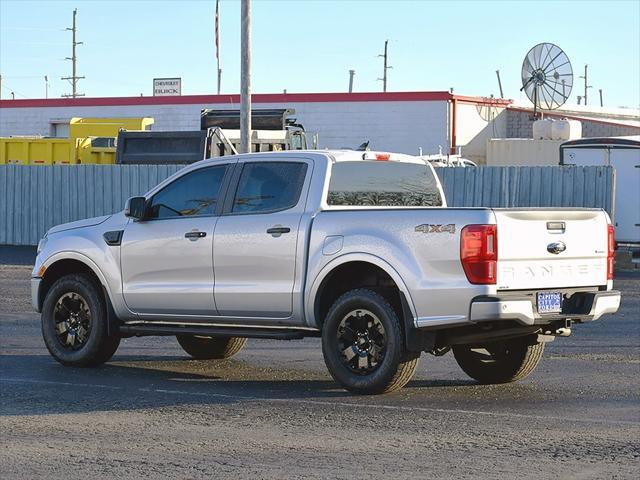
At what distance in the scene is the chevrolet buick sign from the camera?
68125 mm

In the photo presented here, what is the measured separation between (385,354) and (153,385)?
6.90 feet

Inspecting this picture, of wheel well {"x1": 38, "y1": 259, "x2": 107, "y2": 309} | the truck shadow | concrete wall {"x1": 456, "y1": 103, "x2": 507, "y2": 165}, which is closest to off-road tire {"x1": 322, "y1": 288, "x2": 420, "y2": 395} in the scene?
the truck shadow

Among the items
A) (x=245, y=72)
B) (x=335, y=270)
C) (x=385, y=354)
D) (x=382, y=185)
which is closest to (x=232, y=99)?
(x=245, y=72)

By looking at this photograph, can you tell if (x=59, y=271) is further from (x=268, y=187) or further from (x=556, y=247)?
(x=556, y=247)

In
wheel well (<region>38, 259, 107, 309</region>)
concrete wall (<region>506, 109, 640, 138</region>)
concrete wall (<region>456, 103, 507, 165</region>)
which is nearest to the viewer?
wheel well (<region>38, 259, 107, 309</region>)

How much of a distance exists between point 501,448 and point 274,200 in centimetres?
376

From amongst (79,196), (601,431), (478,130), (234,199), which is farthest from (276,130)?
(601,431)

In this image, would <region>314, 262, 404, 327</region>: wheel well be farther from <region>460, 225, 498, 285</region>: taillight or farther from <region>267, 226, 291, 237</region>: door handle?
<region>460, 225, 498, 285</region>: taillight

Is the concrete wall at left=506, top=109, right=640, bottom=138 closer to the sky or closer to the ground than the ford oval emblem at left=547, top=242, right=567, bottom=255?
closer to the sky

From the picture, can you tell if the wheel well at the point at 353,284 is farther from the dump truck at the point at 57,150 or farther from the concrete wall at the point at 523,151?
the concrete wall at the point at 523,151

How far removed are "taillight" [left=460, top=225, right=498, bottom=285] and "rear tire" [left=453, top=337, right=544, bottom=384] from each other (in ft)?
5.02

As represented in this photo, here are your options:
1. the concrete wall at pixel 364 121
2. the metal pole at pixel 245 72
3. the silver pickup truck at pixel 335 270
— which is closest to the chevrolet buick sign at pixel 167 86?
the concrete wall at pixel 364 121

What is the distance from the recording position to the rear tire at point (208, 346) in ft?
42.1

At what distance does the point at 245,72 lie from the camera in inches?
1021
